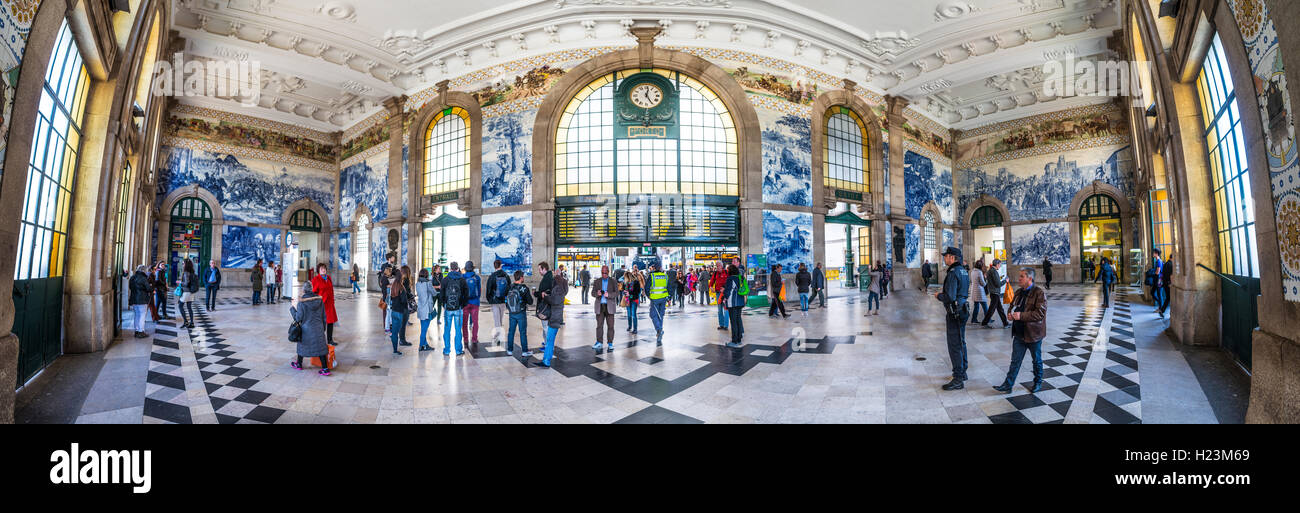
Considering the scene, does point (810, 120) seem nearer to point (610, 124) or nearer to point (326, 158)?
Answer: point (610, 124)

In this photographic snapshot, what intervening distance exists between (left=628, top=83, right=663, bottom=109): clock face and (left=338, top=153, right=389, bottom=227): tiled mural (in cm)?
1158

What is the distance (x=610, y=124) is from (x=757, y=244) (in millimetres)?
6813

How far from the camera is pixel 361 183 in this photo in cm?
1994

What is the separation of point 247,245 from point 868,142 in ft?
95.2

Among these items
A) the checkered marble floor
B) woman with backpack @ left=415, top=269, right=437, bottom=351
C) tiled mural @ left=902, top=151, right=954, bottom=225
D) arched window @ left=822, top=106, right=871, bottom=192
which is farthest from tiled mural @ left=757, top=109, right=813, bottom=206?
woman with backpack @ left=415, top=269, right=437, bottom=351

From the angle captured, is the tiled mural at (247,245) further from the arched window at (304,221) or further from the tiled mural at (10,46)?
the tiled mural at (10,46)

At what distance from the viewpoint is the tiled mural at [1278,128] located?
296 cm

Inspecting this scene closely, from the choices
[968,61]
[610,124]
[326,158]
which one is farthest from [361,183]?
[968,61]

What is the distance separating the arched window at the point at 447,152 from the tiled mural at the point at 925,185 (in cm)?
1871

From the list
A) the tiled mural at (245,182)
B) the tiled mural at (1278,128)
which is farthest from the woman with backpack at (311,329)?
the tiled mural at (245,182)

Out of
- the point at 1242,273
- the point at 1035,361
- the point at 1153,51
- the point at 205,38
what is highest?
the point at 205,38

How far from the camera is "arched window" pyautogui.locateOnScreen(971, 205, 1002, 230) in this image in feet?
70.5

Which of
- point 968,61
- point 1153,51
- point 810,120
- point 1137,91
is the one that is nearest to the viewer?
point 1153,51

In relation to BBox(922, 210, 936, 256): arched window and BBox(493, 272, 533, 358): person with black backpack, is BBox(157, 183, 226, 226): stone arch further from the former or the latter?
BBox(922, 210, 936, 256): arched window
